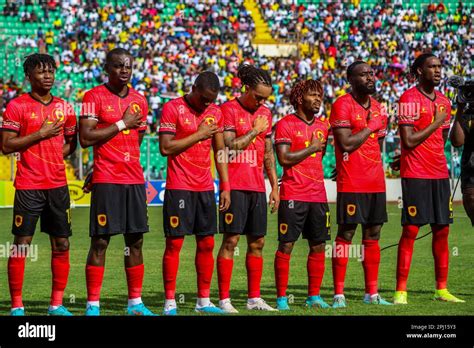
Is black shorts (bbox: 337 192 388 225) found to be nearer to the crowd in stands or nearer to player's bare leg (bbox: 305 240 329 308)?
player's bare leg (bbox: 305 240 329 308)

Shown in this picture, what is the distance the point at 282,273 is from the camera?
10.2 metres

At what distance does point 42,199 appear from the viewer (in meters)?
9.25

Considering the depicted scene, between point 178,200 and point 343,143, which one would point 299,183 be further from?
point 178,200

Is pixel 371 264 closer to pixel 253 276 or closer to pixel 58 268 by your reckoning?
pixel 253 276

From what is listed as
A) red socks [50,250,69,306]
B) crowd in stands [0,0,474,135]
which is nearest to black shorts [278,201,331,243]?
red socks [50,250,69,306]

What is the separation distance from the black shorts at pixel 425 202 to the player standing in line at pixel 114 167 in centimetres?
304

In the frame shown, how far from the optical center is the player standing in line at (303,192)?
33.6 feet

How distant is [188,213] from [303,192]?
1334 mm

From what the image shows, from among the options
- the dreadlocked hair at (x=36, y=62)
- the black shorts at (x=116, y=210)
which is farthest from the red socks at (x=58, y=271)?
the dreadlocked hair at (x=36, y=62)

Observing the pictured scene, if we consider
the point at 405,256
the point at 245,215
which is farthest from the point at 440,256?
the point at 245,215

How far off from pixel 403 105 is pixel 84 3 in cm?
2993

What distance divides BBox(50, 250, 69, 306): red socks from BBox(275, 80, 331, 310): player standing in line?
2.12 metres
